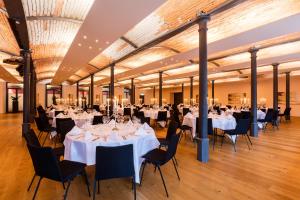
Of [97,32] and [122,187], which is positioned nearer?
[122,187]

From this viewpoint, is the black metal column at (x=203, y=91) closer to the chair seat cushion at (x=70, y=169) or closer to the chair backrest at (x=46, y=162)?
the chair seat cushion at (x=70, y=169)

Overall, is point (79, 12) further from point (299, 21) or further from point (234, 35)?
point (299, 21)

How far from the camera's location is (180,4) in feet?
15.0

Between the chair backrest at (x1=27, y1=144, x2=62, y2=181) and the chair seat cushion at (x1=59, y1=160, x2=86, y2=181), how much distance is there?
0.10 m

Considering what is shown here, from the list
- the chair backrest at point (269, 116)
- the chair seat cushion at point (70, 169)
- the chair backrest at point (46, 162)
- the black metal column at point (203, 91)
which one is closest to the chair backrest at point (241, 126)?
the black metal column at point (203, 91)

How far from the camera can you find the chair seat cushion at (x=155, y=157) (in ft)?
9.57

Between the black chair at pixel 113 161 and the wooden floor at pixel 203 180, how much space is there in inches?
23.0

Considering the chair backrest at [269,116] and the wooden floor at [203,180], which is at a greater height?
the chair backrest at [269,116]

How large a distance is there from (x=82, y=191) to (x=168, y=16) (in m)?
4.51

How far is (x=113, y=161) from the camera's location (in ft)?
7.78

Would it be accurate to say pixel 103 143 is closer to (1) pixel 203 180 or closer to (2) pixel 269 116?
(1) pixel 203 180

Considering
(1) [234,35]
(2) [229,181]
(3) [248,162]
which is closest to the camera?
(2) [229,181]

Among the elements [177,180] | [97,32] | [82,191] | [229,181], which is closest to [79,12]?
[97,32]

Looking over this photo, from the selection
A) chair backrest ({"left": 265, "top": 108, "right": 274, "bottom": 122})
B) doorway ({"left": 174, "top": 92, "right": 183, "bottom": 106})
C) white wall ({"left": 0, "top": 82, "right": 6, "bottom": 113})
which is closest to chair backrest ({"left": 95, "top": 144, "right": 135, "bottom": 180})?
chair backrest ({"left": 265, "top": 108, "right": 274, "bottom": 122})
